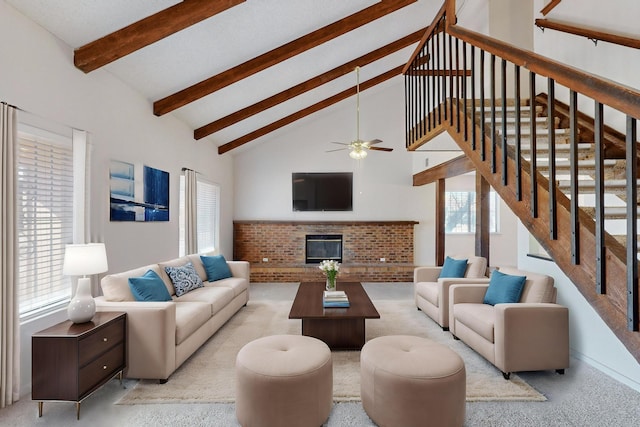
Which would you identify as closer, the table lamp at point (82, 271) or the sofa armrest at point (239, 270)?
the table lamp at point (82, 271)

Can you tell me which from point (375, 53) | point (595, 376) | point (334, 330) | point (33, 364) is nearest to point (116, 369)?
point (33, 364)

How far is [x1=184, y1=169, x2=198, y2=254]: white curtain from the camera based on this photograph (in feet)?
17.0

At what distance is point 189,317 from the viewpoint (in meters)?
3.15

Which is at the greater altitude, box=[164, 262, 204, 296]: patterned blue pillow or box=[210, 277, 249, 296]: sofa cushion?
box=[164, 262, 204, 296]: patterned blue pillow

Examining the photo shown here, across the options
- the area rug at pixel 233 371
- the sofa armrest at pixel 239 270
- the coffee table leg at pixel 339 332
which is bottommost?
the area rug at pixel 233 371

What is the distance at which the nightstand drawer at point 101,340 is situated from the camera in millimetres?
2289

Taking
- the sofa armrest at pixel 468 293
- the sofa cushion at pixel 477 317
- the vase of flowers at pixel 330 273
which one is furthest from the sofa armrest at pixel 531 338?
the vase of flowers at pixel 330 273

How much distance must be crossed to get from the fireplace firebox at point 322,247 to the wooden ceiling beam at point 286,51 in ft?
13.0

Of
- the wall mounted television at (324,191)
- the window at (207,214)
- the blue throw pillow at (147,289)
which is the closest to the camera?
the blue throw pillow at (147,289)

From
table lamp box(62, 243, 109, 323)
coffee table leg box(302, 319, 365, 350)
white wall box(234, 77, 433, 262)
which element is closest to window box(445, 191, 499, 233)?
white wall box(234, 77, 433, 262)

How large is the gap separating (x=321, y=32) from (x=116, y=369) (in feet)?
13.3

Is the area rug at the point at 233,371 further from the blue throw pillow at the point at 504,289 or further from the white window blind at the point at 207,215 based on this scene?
the white window blind at the point at 207,215

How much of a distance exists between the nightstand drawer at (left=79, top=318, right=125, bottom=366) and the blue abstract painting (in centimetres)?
133

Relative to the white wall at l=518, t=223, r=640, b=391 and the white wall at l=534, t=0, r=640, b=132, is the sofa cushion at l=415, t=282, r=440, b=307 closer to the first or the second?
the white wall at l=518, t=223, r=640, b=391
